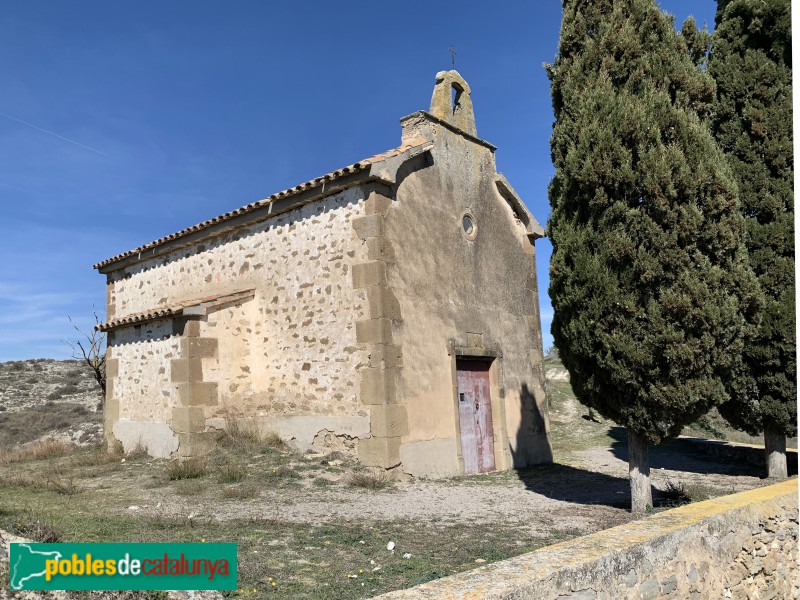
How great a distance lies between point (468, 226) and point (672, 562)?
9.01m

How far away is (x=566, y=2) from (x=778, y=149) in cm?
439

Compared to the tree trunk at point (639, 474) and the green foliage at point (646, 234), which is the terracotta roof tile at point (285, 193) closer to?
the green foliage at point (646, 234)

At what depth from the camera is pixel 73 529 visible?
598 cm

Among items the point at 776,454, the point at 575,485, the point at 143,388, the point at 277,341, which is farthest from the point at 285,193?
the point at 776,454

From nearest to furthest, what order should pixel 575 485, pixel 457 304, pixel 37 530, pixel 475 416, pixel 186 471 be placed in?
pixel 37 530, pixel 186 471, pixel 575 485, pixel 457 304, pixel 475 416

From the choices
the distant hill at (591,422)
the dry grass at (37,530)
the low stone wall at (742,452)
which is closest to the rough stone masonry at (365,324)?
the low stone wall at (742,452)

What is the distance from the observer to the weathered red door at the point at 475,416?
11.8 metres

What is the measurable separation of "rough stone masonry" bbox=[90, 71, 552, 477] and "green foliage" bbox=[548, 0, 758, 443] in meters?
3.44

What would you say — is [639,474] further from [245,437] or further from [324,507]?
[245,437]

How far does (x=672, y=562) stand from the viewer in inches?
179

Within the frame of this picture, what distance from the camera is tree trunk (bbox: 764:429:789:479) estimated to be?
408 inches

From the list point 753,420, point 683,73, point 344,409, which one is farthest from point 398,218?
point 753,420

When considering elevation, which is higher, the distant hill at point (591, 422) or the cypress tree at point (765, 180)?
the cypress tree at point (765, 180)

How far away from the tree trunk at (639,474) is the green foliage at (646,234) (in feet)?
0.96
